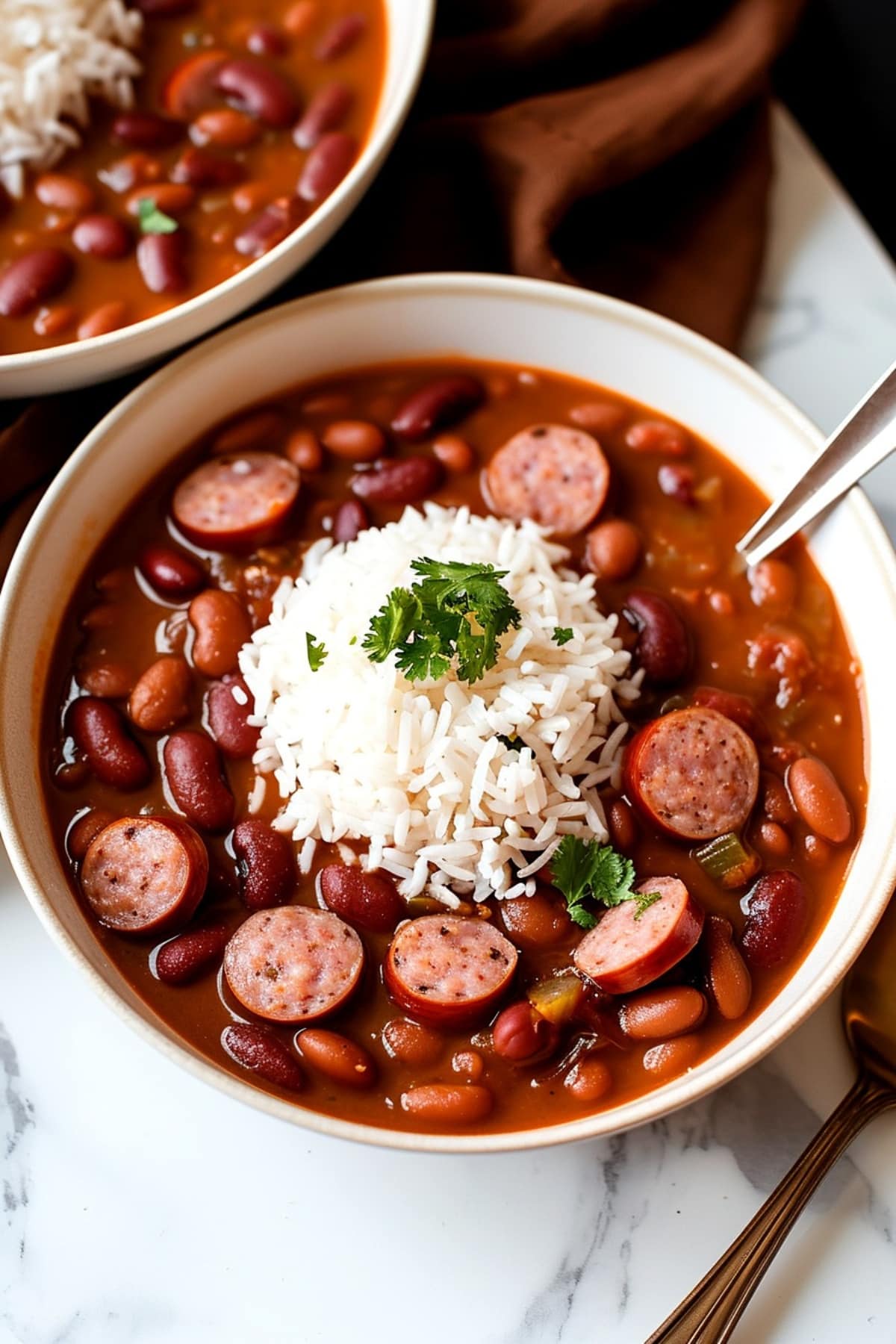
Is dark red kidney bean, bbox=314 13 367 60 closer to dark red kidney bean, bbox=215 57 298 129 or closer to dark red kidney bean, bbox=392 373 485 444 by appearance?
dark red kidney bean, bbox=215 57 298 129

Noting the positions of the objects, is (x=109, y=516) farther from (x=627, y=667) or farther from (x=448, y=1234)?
(x=448, y=1234)

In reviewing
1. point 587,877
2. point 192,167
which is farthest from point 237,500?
point 587,877

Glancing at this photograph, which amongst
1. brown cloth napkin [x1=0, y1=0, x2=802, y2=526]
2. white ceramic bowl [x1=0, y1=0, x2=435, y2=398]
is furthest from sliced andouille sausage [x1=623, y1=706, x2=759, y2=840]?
white ceramic bowl [x1=0, y1=0, x2=435, y2=398]

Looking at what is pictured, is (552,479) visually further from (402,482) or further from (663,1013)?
(663,1013)

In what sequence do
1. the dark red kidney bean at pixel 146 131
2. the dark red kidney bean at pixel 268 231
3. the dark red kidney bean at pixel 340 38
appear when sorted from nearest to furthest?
the dark red kidney bean at pixel 268 231 < the dark red kidney bean at pixel 146 131 < the dark red kidney bean at pixel 340 38

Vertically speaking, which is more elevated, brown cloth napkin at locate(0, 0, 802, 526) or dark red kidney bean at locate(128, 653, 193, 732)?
brown cloth napkin at locate(0, 0, 802, 526)

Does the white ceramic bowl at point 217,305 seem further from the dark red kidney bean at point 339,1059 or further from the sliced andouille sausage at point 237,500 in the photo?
the dark red kidney bean at point 339,1059

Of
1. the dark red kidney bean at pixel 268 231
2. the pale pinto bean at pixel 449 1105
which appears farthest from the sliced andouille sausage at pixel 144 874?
the dark red kidney bean at pixel 268 231
